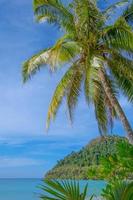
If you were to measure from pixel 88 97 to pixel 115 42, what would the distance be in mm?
1778

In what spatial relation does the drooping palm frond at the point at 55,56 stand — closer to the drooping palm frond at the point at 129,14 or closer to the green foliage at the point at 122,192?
the drooping palm frond at the point at 129,14

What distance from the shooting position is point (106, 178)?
412 inches

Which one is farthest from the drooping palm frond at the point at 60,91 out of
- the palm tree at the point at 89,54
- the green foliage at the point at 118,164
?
the green foliage at the point at 118,164

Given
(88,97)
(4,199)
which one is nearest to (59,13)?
(88,97)

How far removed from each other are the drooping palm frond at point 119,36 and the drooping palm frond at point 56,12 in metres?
1.12

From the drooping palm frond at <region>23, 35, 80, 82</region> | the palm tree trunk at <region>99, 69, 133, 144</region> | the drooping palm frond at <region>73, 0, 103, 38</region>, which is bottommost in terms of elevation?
the palm tree trunk at <region>99, 69, 133, 144</region>

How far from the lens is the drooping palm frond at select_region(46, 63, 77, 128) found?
13727 mm

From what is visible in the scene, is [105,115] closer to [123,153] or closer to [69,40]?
[69,40]

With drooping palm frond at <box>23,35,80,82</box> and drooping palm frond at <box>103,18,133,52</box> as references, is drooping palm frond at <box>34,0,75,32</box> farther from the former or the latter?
drooping palm frond at <box>103,18,133,52</box>

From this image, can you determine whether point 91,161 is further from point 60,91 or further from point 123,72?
point 123,72

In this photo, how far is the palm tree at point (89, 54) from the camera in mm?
12756

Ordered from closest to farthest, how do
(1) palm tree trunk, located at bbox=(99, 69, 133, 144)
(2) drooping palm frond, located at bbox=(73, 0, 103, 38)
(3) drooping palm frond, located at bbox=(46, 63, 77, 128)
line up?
(1) palm tree trunk, located at bbox=(99, 69, 133, 144) → (2) drooping palm frond, located at bbox=(73, 0, 103, 38) → (3) drooping palm frond, located at bbox=(46, 63, 77, 128)

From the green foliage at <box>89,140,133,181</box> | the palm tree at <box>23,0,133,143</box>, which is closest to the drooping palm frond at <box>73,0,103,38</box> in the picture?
the palm tree at <box>23,0,133,143</box>

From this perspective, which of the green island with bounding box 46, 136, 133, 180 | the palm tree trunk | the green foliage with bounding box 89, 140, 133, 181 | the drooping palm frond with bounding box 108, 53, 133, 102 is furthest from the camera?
the drooping palm frond with bounding box 108, 53, 133, 102
